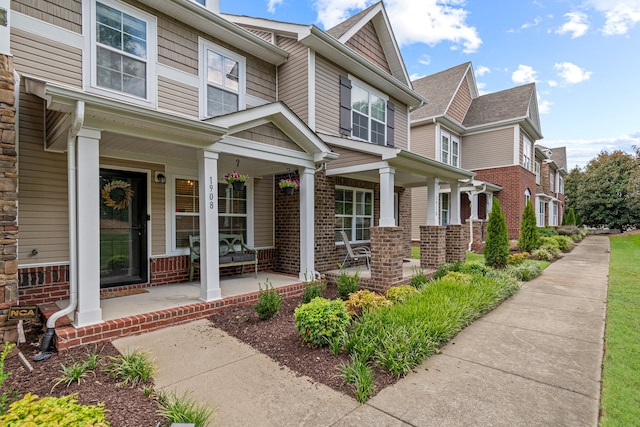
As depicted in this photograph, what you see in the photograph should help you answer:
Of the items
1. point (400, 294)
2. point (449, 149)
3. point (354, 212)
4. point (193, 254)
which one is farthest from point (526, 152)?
point (193, 254)

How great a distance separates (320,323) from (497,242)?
729 cm

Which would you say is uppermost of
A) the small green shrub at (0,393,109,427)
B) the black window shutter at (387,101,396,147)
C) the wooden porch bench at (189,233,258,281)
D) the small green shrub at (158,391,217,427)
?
the black window shutter at (387,101,396,147)

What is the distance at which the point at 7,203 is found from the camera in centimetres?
359

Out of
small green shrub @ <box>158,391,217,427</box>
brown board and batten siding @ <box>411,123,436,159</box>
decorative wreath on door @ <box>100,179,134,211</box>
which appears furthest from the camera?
brown board and batten siding @ <box>411,123,436,159</box>

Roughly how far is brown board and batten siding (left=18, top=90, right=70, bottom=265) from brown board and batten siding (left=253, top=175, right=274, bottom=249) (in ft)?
12.0

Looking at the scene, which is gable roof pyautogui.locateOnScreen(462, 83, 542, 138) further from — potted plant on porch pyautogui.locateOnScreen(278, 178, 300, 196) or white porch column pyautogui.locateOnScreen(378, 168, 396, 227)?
potted plant on porch pyautogui.locateOnScreen(278, 178, 300, 196)

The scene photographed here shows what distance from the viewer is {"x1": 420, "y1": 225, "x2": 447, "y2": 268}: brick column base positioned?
28.0ft

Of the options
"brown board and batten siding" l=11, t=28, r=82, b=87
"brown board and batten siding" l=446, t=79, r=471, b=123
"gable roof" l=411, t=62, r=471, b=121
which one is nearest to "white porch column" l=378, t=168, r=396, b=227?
"brown board and batten siding" l=11, t=28, r=82, b=87

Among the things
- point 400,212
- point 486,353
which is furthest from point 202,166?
point 400,212

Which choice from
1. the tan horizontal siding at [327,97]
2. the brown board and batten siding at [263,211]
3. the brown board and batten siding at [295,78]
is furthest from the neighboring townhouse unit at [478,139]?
Result: the brown board and batten siding at [263,211]

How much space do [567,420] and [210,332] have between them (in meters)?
3.92

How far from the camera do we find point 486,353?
386 centimetres

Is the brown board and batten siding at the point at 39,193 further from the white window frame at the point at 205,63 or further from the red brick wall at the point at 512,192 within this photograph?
the red brick wall at the point at 512,192

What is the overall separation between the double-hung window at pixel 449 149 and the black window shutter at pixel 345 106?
337 inches
